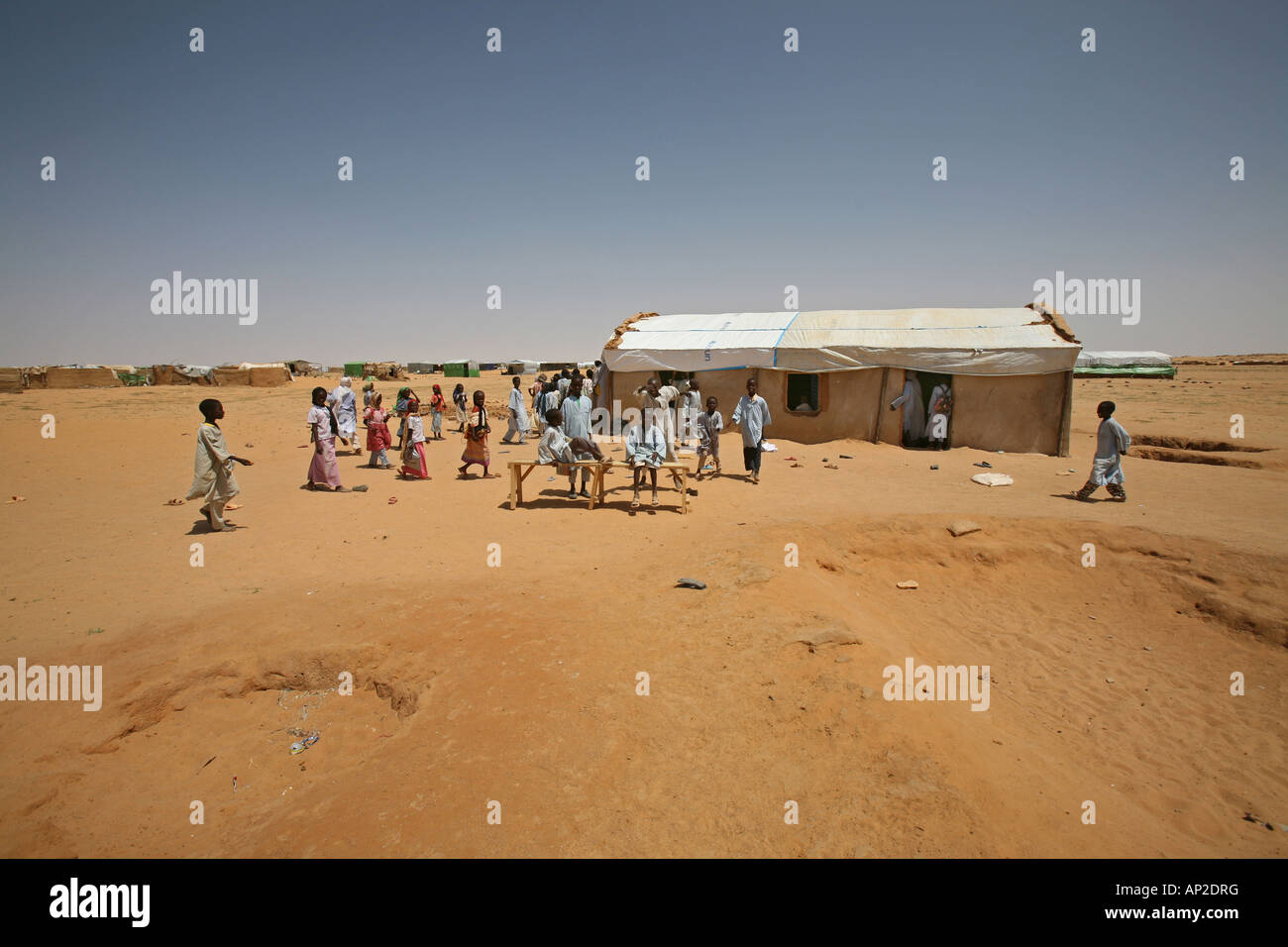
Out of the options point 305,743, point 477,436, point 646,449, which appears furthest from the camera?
point 477,436

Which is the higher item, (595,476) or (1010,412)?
(1010,412)

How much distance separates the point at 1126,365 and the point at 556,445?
50.4 m

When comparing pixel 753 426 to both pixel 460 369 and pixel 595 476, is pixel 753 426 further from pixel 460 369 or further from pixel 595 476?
pixel 460 369

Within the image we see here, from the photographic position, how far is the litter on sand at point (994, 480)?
10.8 m

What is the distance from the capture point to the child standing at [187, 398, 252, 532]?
292 inches

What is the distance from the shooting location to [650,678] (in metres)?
4.43

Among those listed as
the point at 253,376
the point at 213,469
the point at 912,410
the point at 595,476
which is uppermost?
the point at 253,376

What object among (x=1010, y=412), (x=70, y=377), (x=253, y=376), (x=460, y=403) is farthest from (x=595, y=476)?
(x=70, y=377)

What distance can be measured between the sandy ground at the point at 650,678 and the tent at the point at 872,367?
209 inches

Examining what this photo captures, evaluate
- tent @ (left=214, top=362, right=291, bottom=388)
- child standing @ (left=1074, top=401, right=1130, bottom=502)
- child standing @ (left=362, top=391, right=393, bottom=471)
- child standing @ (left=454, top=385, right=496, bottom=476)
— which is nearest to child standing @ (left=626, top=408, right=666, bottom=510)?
child standing @ (left=454, top=385, right=496, bottom=476)

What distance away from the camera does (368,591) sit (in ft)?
19.7

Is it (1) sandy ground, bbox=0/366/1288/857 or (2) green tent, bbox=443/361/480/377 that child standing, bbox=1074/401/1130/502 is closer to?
(1) sandy ground, bbox=0/366/1288/857

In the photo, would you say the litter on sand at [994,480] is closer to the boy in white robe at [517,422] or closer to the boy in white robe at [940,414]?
the boy in white robe at [940,414]
